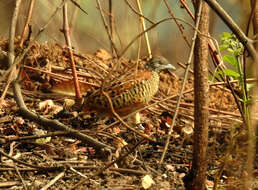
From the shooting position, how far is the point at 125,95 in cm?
389

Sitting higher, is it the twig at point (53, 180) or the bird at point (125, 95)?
the bird at point (125, 95)

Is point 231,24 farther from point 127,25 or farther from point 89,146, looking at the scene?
point 127,25

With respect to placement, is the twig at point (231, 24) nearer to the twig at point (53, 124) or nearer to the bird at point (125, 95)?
the twig at point (53, 124)

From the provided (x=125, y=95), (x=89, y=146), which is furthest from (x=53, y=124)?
(x=125, y=95)

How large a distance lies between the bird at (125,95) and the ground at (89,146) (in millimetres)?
135

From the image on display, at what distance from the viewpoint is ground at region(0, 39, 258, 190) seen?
2.61 m

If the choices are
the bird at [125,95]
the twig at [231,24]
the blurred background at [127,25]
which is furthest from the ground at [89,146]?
the twig at [231,24]

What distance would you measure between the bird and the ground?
135 mm

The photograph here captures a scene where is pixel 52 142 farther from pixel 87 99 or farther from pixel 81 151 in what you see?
pixel 87 99

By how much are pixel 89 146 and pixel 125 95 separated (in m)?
0.85

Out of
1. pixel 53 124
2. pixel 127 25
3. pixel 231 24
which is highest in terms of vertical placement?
pixel 127 25

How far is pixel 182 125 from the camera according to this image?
13.3 ft

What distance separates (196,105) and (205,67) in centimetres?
23

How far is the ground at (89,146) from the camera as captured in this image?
2613 mm
